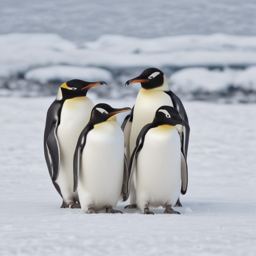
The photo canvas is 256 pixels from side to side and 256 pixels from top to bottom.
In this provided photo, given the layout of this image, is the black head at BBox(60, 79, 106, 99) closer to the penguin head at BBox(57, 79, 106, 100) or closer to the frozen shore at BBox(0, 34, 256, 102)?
the penguin head at BBox(57, 79, 106, 100)

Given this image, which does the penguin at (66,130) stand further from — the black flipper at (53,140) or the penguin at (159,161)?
the penguin at (159,161)

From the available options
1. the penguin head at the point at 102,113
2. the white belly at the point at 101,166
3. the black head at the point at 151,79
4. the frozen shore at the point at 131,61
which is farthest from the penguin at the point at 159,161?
the frozen shore at the point at 131,61

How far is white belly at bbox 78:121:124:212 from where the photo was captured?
109 inches

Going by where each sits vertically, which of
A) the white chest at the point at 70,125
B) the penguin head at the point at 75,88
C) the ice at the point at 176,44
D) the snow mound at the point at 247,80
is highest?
the penguin head at the point at 75,88

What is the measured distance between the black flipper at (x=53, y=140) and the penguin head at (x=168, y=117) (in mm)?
752

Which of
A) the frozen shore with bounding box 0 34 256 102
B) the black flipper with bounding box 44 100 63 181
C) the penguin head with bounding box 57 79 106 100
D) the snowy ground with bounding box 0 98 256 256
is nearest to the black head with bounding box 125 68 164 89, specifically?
the penguin head with bounding box 57 79 106 100

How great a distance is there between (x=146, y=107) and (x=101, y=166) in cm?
65

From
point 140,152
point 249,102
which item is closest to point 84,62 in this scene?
point 249,102

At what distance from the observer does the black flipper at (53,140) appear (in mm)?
3010

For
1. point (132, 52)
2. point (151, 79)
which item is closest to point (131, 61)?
point (132, 52)

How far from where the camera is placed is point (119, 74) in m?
15.6

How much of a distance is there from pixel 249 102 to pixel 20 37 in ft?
34.3

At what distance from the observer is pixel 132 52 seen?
57.6ft

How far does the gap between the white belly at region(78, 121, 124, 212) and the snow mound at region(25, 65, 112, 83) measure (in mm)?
12745
